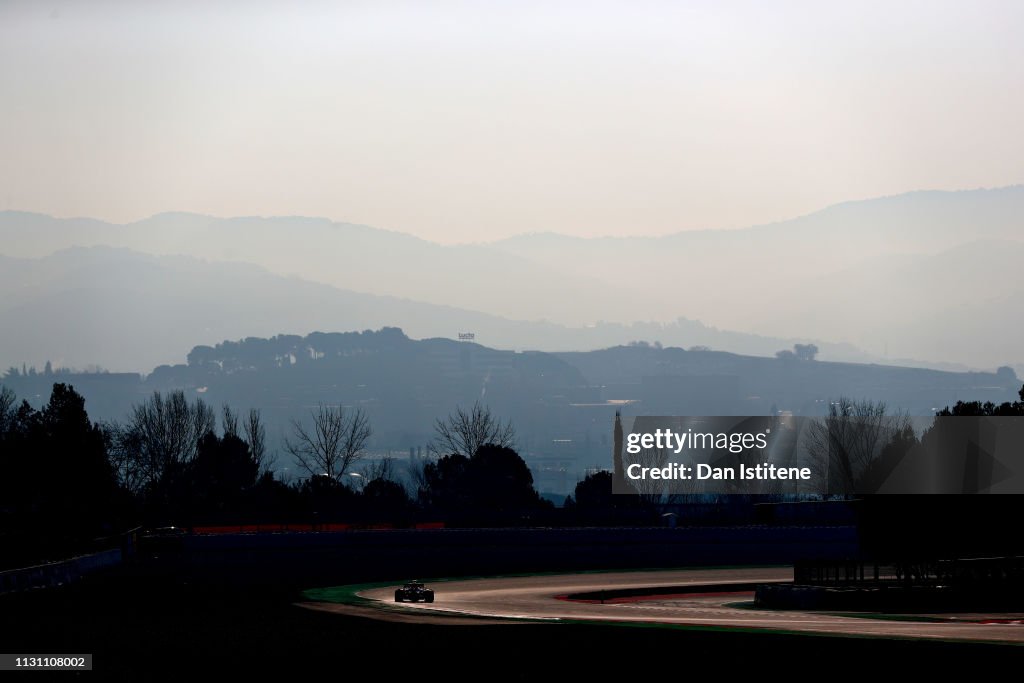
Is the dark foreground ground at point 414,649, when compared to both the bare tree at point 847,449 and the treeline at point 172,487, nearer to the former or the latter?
the treeline at point 172,487

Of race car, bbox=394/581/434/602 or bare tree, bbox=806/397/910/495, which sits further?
bare tree, bbox=806/397/910/495

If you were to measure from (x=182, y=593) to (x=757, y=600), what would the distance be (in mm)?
18904

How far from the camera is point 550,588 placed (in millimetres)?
55531

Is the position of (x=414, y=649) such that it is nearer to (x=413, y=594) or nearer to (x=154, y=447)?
(x=413, y=594)

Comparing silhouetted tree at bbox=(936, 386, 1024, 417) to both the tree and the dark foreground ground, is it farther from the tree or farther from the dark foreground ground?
the tree

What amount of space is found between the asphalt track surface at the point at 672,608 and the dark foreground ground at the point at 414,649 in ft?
9.54

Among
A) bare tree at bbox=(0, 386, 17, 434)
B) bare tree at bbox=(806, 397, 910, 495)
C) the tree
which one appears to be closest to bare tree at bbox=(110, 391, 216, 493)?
bare tree at bbox=(0, 386, 17, 434)

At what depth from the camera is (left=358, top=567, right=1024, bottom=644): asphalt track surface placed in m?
33.2

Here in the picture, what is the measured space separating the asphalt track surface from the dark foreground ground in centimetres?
291

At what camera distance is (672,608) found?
147 ft

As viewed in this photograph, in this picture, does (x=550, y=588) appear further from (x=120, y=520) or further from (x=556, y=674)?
(x=120, y=520)

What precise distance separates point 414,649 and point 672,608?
710 inches

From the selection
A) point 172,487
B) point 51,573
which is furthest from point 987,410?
point 172,487

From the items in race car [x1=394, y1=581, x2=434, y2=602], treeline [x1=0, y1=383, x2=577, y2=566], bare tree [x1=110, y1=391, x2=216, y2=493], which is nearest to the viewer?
race car [x1=394, y1=581, x2=434, y2=602]
